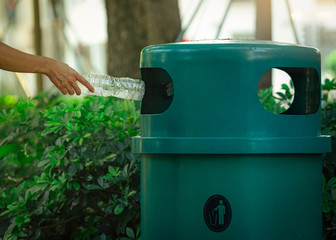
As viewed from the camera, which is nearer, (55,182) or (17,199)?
(55,182)

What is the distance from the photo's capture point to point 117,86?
9.09 ft

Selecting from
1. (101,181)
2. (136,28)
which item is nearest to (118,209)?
(101,181)

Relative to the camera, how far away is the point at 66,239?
3383mm

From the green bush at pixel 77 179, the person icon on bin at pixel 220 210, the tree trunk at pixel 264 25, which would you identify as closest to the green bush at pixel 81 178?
the green bush at pixel 77 179

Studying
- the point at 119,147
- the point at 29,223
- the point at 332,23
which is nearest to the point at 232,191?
the point at 119,147

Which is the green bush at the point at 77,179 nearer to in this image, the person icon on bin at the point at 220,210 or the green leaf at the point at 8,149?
the green leaf at the point at 8,149

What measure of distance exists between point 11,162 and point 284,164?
1918mm

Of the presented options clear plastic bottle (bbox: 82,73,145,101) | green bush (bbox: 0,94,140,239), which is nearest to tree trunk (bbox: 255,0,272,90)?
green bush (bbox: 0,94,140,239)

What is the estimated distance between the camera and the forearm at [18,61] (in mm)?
2518

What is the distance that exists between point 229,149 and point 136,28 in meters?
2.94

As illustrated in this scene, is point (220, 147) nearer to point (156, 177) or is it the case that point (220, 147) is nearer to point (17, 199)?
point (156, 177)

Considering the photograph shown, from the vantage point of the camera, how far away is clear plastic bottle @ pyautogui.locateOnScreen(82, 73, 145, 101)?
8.76 feet

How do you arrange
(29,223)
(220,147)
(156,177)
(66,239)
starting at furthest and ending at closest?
(66,239) < (29,223) < (156,177) < (220,147)

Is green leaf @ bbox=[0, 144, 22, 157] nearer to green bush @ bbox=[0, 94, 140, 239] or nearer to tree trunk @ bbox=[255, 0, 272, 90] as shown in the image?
green bush @ bbox=[0, 94, 140, 239]
